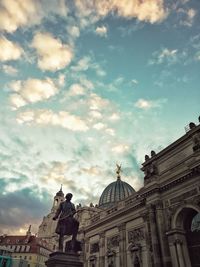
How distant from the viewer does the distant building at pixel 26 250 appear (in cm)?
6385

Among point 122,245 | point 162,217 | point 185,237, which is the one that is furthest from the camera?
point 122,245

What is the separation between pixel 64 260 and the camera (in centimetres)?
1156

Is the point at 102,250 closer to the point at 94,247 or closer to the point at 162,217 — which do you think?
the point at 94,247

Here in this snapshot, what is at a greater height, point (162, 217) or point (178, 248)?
point (162, 217)

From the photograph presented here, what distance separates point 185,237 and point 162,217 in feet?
8.21

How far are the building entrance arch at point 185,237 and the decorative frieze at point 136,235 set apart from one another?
5324mm

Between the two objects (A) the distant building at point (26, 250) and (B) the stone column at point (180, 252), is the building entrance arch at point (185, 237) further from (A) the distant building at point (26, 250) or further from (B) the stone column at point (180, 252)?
(A) the distant building at point (26, 250)

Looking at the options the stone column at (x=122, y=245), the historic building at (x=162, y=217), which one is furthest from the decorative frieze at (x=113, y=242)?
the stone column at (x=122, y=245)

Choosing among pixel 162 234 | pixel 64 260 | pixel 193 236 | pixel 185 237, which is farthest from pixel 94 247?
pixel 64 260

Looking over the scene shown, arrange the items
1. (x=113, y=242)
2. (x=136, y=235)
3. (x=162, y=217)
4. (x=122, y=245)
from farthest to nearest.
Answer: (x=113, y=242), (x=122, y=245), (x=136, y=235), (x=162, y=217)

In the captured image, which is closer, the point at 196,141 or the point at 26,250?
the point at 196,141

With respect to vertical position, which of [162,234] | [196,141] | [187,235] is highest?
[196,141]

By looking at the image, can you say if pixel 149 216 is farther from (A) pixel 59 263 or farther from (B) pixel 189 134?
(A) pixel 59 263

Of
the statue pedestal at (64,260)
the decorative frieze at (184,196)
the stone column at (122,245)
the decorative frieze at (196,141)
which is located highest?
the decorative frieze at (196,141)
